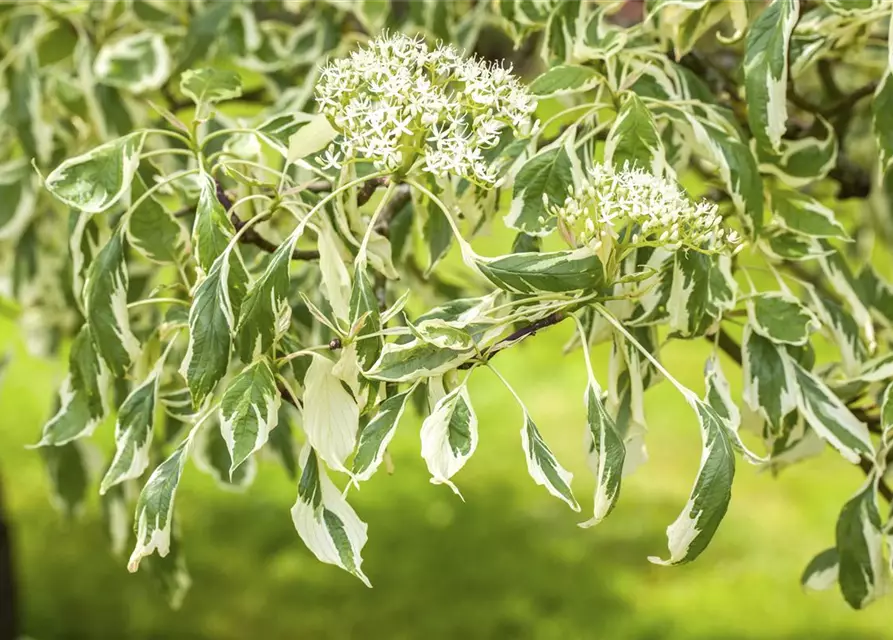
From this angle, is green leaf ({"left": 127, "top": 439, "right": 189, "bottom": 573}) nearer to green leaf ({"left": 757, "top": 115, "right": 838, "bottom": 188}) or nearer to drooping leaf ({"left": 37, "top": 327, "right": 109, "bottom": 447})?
drooping leaf ({"left": 37, "top": 327, "right": 109, "bottom": 447})

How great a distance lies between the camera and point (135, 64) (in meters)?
0.83

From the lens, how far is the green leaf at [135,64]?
2.68 feet

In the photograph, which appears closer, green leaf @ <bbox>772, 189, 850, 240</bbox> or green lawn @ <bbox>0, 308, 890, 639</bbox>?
green leaf @ <bbox>772, 189, 850, 240</bbox>

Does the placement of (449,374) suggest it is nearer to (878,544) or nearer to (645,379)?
(645,379)

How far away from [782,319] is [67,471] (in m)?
0.76

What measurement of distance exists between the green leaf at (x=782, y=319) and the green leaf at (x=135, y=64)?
0.54 m

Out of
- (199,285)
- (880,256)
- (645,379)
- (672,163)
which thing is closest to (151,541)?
(199,285)

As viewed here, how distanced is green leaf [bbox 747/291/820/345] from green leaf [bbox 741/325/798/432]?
0.5 inches

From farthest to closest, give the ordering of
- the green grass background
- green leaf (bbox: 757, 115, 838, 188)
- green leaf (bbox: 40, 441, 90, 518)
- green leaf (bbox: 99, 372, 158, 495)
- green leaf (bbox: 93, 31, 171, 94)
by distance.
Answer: the green grass background < green leaf (bbox: 40, 441, 90, 518) < green leaf (bbox: 93, 31, 171, 94) < green leaf (bbox: 757, 115, 838, 188) < green leaf (bbox: 99, 372, 158, 495)

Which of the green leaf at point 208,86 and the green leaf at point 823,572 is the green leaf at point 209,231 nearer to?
the green leaf at point 208,86

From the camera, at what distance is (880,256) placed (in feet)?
8.79

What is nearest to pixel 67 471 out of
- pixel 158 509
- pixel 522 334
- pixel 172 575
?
pixel 172 575

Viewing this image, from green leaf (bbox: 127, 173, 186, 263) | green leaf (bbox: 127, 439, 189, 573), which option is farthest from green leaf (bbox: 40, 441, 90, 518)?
green leaf (bbox: 127, 439, 189, 573)

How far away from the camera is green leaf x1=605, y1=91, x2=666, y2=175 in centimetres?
51
